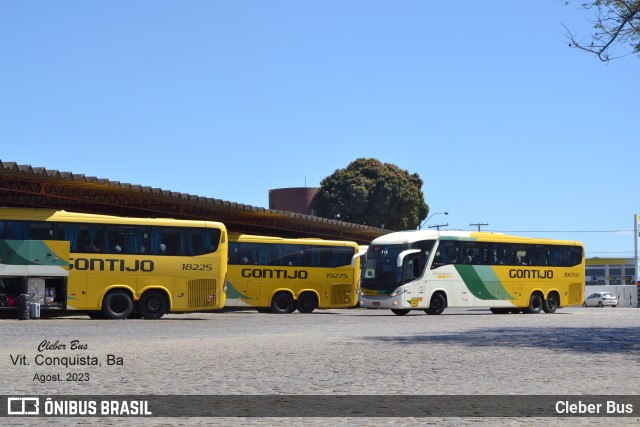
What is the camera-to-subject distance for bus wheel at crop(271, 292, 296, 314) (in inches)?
1483

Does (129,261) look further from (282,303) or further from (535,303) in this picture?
(535,303)

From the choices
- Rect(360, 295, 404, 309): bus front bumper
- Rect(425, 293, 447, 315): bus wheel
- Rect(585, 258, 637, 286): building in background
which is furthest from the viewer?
Rect(585, 258, 637, 286): building in background

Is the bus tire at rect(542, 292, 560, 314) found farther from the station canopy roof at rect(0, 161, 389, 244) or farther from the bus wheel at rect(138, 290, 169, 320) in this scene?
the bus wheel at rect(138, 290, 169, 320)

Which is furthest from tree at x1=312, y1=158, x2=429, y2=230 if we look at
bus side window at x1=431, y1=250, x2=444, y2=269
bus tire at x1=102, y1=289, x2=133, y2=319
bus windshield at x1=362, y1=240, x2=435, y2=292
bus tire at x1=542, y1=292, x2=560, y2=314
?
bus tire at x1=102, y1=289, x2=133, y2=319

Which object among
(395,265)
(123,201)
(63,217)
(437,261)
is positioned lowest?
(395,265)

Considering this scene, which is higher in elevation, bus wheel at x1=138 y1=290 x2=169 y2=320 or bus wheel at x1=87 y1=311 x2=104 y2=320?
bus wheel at x1=138 y1=290 x2=169 y2=320

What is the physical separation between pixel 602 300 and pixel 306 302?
3747 cm

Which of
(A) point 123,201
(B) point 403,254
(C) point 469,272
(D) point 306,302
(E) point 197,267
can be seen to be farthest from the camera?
(D) point 306,302

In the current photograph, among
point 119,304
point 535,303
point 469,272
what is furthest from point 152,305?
point 535,303

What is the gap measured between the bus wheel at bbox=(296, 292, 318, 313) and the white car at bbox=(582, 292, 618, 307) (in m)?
36.9

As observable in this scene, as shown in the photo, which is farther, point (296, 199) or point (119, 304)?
point (296, 199)

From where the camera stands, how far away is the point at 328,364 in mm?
14438

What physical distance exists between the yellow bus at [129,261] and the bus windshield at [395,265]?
758 cm

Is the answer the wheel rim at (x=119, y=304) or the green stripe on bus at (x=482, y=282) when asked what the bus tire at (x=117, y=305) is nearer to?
the wheel rim at (x=119, y=304)
